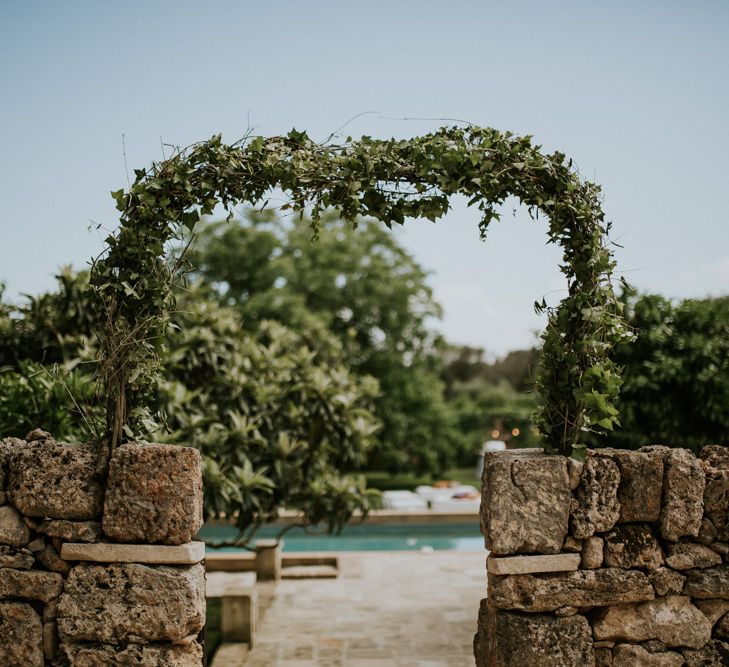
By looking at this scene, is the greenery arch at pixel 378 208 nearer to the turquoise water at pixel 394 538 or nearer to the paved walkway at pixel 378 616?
the paved walkway at pixel 378 616

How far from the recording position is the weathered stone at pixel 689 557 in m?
3.44

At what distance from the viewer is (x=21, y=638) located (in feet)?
10.9

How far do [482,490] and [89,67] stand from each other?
768cm

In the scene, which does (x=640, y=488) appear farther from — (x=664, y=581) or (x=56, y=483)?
(x=56, y=483)

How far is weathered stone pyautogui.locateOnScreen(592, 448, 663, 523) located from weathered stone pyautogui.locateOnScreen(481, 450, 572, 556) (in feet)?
0.98

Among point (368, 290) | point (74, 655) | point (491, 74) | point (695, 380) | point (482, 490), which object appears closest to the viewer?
point (74, 655)

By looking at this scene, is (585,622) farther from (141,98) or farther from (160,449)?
(141,98)

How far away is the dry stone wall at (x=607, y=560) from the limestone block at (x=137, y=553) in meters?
1.43

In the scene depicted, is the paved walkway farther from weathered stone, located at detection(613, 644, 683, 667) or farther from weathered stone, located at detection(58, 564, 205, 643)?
weathered stone, located at detection(58, 564, 205, 643)

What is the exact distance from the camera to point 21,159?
29.6 feet

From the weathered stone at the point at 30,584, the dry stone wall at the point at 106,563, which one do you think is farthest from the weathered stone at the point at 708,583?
the weathered stone at the point at 30,584

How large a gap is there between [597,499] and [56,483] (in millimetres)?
2562

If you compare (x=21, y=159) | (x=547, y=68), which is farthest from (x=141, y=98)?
(x=547, y=68)

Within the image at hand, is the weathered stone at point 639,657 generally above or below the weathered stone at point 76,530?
below
